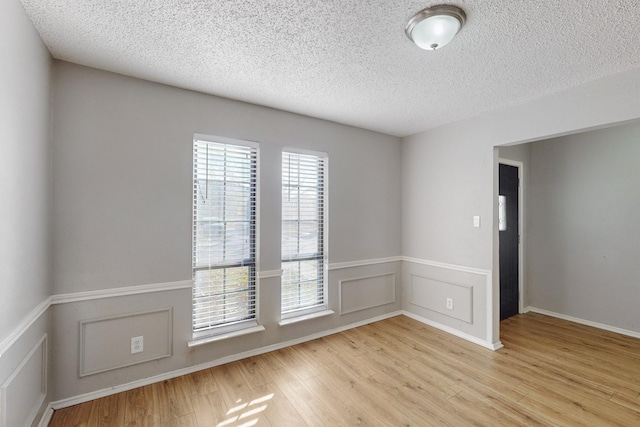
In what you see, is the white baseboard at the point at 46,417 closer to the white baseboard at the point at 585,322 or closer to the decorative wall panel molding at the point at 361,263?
the decorative wall panel molding at the point at 361,263

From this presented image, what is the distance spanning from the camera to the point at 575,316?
12.3 ft

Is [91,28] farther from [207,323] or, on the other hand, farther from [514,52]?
[514,52]

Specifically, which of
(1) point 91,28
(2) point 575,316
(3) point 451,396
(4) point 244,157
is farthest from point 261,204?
(2) point 575,316

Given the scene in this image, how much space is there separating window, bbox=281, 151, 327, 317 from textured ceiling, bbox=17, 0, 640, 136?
0.81 metres

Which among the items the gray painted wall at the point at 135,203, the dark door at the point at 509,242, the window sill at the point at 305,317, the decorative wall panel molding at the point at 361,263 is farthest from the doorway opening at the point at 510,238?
the gray painted wall at the point at 135,203

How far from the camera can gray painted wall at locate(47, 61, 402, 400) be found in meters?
2.08

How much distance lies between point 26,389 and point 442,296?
378 centimetres

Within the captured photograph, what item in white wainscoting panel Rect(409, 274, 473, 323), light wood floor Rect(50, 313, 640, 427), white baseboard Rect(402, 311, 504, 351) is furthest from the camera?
white wainscoting panel Rect(409, 274, 473, 323)

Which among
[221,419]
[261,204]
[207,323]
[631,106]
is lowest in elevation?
[221,419]

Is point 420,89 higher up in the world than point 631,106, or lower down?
higher up

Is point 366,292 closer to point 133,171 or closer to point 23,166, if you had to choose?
point 133,171

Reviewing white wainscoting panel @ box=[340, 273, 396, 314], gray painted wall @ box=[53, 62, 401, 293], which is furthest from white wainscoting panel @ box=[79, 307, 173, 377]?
white wainscoting panel @ box=[340, 273, 396, 314]

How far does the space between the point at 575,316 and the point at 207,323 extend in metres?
4.63

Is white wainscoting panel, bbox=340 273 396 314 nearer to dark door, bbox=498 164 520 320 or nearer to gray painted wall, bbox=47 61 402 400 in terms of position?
gray painted wall, bbox=47 61 402 400
